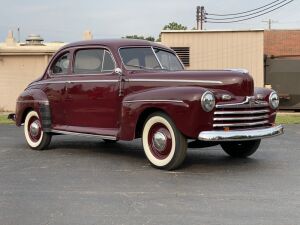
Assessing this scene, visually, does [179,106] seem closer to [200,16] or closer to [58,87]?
[58,87]

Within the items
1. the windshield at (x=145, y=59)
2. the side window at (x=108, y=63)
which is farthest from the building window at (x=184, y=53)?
the side window at (x=108, y=63)

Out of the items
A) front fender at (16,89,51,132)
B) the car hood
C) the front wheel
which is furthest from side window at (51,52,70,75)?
the front wheel

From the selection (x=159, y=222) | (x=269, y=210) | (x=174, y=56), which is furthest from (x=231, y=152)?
(x=159, y=222)

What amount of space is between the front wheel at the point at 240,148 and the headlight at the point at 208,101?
161 centimetres

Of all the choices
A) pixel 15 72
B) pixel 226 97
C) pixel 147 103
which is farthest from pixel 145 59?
pixel 15 72

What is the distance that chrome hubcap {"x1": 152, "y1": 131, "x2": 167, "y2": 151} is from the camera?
7.59 m

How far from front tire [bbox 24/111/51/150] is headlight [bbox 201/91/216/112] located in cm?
375

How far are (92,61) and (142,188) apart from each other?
3349 millimetres

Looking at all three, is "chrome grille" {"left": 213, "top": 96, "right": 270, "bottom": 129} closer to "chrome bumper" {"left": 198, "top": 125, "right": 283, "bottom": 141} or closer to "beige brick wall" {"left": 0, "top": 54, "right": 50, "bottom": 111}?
"chrome bumper" {"left": 198, "top": 125, "right": 283, "bottom": 141}

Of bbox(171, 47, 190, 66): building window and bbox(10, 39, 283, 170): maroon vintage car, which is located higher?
bbox(171, 47, 190, 66): building window

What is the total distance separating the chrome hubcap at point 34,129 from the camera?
9969 millimetres

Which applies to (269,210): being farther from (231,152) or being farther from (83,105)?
(83,105)

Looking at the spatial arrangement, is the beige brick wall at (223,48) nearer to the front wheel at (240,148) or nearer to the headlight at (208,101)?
the front wheel at (240,148)

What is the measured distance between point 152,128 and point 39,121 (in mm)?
2916
